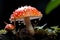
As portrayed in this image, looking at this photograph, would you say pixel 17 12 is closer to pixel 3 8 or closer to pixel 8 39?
pixel 8 39

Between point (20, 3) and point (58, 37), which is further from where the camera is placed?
point (20, 3)

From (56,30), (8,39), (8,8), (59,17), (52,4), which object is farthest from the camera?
(8,8)

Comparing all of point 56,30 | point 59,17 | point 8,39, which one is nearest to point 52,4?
point 8,39

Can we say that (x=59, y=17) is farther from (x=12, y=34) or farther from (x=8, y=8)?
(x=12, y=34)

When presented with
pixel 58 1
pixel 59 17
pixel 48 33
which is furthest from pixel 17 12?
pixel 59 17

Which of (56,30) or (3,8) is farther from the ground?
(3,8)

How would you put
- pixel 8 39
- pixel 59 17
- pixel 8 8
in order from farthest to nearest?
pixel 8 8
pixel 59 17
pixel 8 39

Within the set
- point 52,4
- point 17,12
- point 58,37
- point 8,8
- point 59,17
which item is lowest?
point 52,4

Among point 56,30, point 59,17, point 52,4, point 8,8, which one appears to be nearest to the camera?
point 52,4

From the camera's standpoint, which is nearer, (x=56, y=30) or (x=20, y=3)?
(x=56, y=30)
